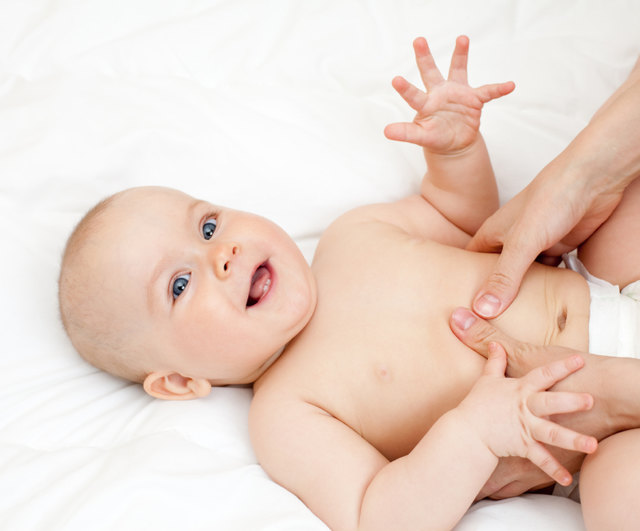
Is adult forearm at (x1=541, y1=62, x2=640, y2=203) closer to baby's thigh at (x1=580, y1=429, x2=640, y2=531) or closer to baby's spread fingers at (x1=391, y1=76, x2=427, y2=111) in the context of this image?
baby's spread fingers at (x1=391, y1=76, x2=427, y2=111)

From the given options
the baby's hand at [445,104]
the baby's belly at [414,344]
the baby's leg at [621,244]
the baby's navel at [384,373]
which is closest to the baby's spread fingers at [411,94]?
the baby's hand at [445,104]

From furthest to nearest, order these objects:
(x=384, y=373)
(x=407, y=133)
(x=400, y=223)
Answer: (x=400, y=223) → (x=407, y=133) → (x=384, y=373)

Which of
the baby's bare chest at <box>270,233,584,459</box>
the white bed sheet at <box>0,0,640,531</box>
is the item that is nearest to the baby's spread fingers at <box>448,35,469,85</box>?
the white bed sheet at <box>0,0,640,531</box>

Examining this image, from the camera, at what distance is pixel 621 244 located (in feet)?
4.70

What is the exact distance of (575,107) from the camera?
1841 millimetres

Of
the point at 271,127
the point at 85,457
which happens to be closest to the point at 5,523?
the point at 85,457

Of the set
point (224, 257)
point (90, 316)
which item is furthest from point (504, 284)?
point (90, 316)

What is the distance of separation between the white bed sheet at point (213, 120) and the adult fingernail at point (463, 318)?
0.34 m

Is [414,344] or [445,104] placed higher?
[445,104]

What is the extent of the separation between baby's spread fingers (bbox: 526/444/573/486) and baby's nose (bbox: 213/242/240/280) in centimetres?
64

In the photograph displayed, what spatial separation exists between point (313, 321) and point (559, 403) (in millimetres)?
573

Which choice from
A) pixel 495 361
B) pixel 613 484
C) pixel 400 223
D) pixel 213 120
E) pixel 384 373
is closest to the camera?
pixel 613 484

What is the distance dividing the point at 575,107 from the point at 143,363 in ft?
4.17

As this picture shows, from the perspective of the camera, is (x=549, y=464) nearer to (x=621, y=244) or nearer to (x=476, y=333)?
(x=476, y=333)
